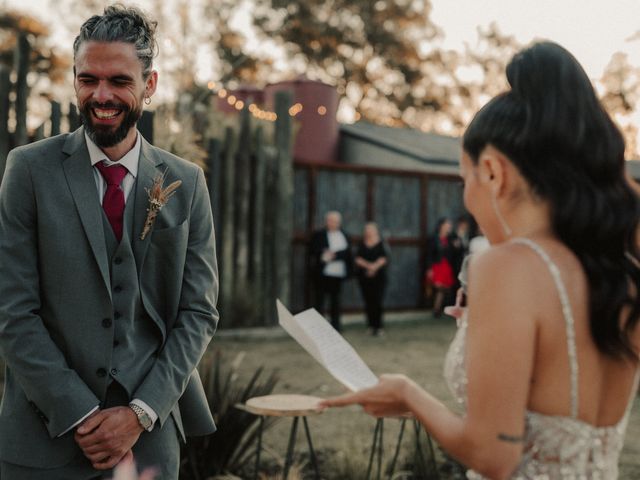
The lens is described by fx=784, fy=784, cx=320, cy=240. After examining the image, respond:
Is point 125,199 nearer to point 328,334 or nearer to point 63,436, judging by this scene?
point 63,436

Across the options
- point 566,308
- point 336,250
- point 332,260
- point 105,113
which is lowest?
point 332,260

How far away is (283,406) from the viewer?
423 centimetres

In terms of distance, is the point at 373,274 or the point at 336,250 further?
the point at 373,274

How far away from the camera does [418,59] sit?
123ft

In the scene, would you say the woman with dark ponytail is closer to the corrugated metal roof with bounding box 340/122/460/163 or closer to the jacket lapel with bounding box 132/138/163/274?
the jacket lapel with bounding box 132/138/163/274

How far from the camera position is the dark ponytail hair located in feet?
5.30

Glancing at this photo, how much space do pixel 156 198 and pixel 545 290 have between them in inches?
52.9

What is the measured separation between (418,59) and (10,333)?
36.8 m

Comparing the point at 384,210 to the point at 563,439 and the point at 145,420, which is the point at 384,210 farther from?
the point at 563,439

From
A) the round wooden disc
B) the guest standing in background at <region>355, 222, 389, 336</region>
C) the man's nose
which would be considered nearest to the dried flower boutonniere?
the man's nose

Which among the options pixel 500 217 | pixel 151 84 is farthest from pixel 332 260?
pixel 500 217

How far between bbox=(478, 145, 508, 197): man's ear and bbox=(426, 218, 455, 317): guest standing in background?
1241 cm

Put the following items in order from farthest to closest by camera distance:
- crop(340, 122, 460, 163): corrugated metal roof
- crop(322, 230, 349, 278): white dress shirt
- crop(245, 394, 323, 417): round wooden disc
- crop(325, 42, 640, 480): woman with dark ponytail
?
crop(340, 122, 460, 163): corrugated metal roof < crop(322, 230, 349, 278): white dress shirt < crop(245, 394, 323, 417): round wooden disc < crop(325, 42, 640, 480): woman with dark ponytail

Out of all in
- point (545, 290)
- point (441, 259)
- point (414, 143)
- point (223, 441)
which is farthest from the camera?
point (414, 143)
